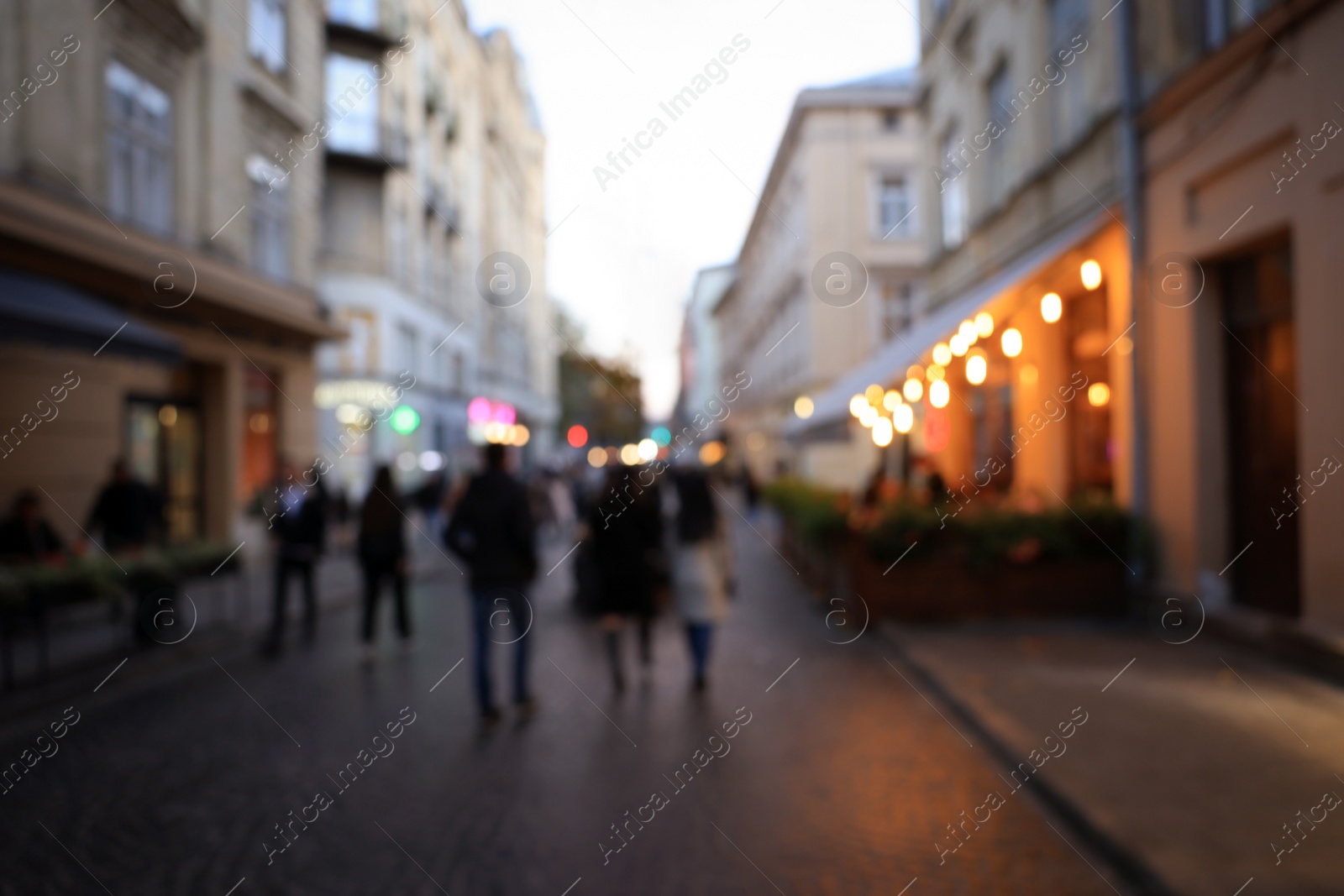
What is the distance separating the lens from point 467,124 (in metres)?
36.6

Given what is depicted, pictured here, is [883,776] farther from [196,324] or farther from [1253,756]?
[196,324]

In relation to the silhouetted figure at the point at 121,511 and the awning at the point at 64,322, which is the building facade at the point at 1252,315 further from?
the silhouetted figure at the point at 121,511

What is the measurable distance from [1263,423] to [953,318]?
446cm

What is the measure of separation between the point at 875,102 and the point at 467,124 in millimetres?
15302

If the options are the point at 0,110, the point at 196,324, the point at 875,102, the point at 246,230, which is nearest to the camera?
the point at 0,110

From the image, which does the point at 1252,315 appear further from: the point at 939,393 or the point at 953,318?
the point at 953,318

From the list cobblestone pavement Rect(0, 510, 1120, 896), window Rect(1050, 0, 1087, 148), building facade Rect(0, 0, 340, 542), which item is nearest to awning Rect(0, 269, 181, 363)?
building facade Rect(0, 0, 340, 542)

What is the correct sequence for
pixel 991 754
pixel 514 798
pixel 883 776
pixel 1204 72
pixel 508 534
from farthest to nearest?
pixel 1204 72 < pixel 508 534 < pixel 991 754 < pixel 883 776 < pixel 514 798

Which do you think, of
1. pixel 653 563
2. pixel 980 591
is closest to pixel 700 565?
pixel 653 563

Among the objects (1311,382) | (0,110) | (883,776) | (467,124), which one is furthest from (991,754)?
(467,124)

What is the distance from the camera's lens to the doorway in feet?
27.1

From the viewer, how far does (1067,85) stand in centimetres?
1233

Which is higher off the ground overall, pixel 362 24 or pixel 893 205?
pixel 362 24

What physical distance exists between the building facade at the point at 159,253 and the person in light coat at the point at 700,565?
6125mm
